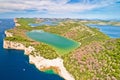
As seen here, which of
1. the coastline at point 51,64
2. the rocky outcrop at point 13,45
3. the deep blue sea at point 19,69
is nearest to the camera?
the deep blue sea at point 19,69

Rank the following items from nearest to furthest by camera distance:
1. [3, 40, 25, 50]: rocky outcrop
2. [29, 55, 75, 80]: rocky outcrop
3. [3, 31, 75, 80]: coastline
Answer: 1. [3, 31, 75, 80]: coastline
2. [29, 55, 75, 80]: rocky outcrop
3. [3, 40, 25, 50]: rocky outcrop

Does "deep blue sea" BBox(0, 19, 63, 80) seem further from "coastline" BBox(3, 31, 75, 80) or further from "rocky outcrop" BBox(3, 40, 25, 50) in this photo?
"rocky outcrop" BBox(3, 40, 25, 50)

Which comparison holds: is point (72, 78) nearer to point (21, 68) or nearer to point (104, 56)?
point (104, 56)

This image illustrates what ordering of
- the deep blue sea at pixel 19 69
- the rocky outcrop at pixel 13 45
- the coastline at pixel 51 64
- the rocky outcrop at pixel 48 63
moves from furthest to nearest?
the rocky outcrop at pixel 13 45
the rocky outcrop at pixel 48 63
the coastline at pixel 51 64
the deep blue sea at pixel 19 69

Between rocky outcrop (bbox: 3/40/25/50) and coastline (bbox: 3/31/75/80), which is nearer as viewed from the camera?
coastline (bbox: 3/31/75/80)

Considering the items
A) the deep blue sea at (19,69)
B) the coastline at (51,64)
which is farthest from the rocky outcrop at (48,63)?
the deep blue sea at (19,69)

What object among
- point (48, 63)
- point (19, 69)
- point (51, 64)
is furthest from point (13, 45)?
point (51, 64)

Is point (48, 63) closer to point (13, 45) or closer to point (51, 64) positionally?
point (51, 64)

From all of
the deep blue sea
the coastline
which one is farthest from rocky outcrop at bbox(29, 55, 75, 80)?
the deep blue sea

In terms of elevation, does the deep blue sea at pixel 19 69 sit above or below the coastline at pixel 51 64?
below

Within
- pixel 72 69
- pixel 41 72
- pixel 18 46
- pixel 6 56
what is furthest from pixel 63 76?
pixel 18 46

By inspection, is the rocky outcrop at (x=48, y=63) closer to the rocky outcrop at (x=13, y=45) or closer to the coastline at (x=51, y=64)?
the coastline at (x=51, y=64)

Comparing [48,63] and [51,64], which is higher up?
[48,63]
